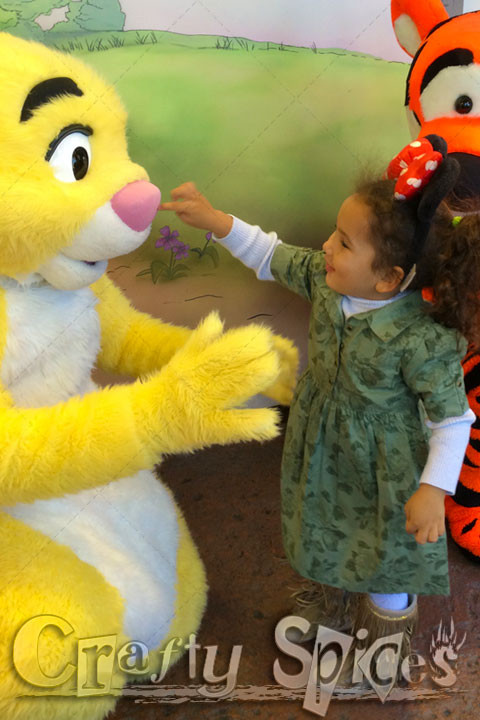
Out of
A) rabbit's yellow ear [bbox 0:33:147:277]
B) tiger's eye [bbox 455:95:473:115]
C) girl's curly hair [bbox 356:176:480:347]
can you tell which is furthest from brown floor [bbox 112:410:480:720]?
tiger's eye [bbox 455:95:473:115]

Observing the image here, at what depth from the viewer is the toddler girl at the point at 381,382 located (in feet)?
2.54

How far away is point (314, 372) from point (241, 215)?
18.1 inches

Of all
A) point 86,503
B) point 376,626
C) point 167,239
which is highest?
point 167,239

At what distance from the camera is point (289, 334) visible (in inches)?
56.4

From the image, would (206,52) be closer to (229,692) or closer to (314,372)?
(314,372)

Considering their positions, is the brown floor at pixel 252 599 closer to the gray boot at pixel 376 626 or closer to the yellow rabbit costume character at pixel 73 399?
the gray boot at pixel 376 626

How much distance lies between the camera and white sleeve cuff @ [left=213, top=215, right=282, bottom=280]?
958 millimetres

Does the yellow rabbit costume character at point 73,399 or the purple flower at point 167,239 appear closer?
the yellow rabbit costume character at point 73,399

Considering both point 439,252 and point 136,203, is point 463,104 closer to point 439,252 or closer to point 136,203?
point 439,252

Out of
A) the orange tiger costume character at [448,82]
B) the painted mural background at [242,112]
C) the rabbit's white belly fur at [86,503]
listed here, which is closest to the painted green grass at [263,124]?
the painted mural background at [242,112]

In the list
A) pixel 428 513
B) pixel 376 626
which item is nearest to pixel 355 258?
pixel 428 513

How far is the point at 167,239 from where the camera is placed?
1181 millimetres

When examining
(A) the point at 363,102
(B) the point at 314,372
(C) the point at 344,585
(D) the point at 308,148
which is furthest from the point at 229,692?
(A) the point at 363,102

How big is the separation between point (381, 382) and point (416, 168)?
27 cm
